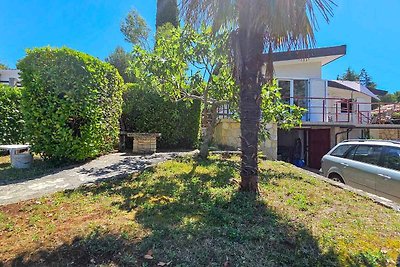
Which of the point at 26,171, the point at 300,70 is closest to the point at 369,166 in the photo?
the point at 26,171

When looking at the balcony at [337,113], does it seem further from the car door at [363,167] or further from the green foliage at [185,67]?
the green foliage at [185,67]

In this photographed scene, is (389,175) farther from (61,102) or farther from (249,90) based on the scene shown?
(61,102)

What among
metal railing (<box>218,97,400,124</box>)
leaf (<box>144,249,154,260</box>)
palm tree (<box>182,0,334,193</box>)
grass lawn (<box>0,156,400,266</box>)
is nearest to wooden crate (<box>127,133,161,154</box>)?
grass lawn (<box>0,156,400,266</box>)

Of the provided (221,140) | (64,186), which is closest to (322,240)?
(64,186)

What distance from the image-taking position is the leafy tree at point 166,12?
588 inches

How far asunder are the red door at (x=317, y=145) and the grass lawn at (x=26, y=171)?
1390 centimetres

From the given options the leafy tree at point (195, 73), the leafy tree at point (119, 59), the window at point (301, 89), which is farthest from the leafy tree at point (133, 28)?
the leafy tree at point (195, 73)

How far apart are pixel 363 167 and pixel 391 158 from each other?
27.2 inches

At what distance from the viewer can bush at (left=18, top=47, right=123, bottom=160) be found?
6.81 m

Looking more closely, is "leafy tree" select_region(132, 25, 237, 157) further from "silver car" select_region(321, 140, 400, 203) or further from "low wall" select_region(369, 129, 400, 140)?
"low wall" select_region(369, 129, 400, 140)

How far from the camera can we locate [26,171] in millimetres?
6938

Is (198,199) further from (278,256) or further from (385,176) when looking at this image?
(385,176)

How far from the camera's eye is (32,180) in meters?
6.13

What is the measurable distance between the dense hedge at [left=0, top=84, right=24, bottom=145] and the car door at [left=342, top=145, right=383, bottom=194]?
32.2ft
